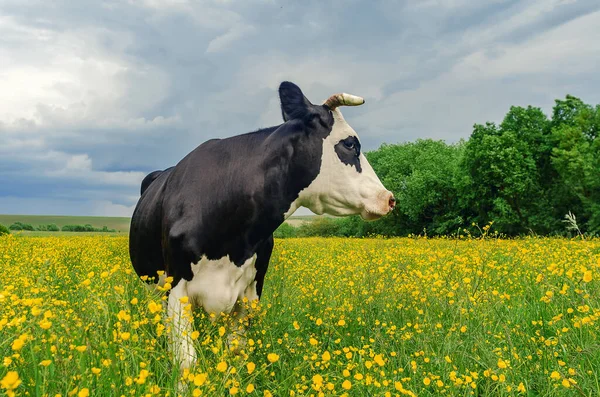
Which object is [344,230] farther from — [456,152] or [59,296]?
[59,296]

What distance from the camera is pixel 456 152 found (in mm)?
47406

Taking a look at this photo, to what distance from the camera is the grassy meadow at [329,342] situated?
94.0 inches

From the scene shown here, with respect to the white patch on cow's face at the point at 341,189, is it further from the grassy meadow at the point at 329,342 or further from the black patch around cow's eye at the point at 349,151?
the grassy meadow at the point at 329,342

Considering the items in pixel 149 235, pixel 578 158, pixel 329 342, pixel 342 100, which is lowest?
pixel 329 342

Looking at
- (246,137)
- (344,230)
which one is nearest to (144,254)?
(246,137)

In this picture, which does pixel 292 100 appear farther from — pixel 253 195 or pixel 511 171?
pixel 511 171

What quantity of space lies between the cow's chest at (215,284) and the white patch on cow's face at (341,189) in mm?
760

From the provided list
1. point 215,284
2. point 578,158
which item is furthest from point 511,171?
point 215,284

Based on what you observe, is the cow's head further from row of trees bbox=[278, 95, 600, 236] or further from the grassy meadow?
row of trees bbox=[278, 95, 600, 236]

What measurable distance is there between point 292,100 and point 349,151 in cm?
61

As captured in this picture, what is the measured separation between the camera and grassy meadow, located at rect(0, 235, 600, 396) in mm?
2389

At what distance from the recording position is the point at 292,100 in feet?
11.9

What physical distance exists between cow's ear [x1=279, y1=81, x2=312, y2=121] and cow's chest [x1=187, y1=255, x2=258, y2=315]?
4.03 feet

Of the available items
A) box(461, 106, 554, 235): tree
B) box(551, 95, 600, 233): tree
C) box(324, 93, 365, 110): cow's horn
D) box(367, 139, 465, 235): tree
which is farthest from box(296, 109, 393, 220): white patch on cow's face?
box(367, 139, 465, 235): tree
